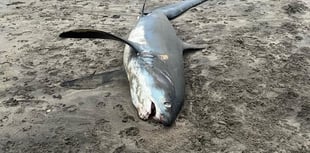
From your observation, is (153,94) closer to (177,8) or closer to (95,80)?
(95,80)

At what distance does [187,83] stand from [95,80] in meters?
0.80

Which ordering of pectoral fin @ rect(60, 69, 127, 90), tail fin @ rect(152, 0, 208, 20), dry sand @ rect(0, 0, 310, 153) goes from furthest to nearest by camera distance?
tail fin @ rect(152, 0, 208, 20) < pectoral fin @ rect(60, 69, 127, 90) < dry sand @ rect(0, 0, 310, 153)

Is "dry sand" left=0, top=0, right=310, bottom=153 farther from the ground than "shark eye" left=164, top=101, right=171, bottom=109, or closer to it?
closer to it

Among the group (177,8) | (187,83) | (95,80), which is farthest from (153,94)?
(177,8)

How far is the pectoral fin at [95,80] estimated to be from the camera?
3.88m

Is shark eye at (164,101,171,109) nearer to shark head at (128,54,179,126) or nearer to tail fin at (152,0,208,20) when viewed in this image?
shark head at (128,54,179,126)

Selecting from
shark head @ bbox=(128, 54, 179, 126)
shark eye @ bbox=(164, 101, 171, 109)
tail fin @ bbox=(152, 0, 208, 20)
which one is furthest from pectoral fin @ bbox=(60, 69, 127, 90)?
tail fin @ bbox=(152, 0, 208, 20)

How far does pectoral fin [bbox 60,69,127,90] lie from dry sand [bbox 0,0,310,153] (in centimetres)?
7

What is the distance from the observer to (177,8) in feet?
17.3

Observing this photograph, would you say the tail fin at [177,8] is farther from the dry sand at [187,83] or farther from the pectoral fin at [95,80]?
the pectoral fin at [95,80]

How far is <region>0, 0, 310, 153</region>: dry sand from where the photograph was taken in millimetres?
3260

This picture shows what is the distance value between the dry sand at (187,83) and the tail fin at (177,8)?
3.6 inches

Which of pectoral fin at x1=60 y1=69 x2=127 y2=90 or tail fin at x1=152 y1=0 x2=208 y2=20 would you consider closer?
pectoral fin at x1=60 y1=69 x2=127 y2=90

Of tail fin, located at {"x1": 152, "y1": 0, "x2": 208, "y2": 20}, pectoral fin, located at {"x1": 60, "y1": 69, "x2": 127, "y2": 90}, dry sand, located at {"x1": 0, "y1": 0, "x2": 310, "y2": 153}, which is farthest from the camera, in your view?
tail fin, located at {"x1": 152, "y1": 0, "x2": 208, "y2": 20}
